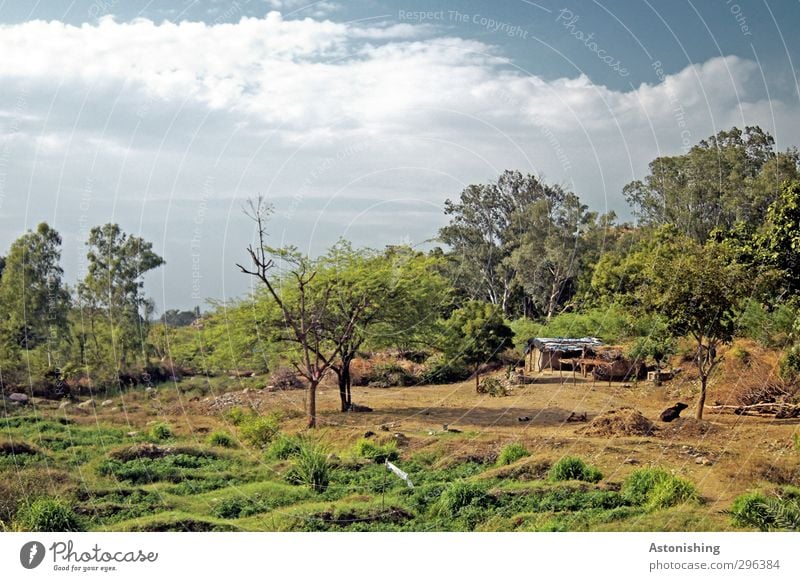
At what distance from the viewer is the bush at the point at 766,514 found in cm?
815

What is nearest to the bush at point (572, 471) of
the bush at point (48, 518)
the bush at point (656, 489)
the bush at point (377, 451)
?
the bush at point (656, 489)

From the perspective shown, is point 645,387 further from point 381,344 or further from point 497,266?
point 497,266

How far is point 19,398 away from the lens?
1653cm

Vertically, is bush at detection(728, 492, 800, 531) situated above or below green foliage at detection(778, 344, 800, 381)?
below

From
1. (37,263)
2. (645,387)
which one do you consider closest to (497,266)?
(645,387)

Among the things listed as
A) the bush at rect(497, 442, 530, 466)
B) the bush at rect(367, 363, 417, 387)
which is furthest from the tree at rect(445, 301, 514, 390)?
the bush at rect(497, 442, 530, 466)

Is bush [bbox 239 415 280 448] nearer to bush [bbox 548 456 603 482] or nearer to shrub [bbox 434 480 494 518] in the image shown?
shrub [bbox 434 480 494 518]

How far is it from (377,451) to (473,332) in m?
9.43

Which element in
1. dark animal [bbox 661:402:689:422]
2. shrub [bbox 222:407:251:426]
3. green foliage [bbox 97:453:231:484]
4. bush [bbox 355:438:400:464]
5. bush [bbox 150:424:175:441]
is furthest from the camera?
shrub [bbox 222:407:251:426]

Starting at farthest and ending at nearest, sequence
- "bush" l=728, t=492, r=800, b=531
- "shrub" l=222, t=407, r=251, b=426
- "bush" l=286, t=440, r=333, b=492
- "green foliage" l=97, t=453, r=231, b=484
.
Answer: "shrub" l=222, t=407, r=251, b=426 → "green foliage" l=97, t=453, r=231, b=484 → "bush" l=286, t=440, r=333, b=492 → "bush" l=728, t=492, r=800, b=531

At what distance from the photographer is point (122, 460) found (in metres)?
11.0

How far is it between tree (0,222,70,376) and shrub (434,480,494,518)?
37.3ft

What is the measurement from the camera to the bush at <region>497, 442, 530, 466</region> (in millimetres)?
10375
